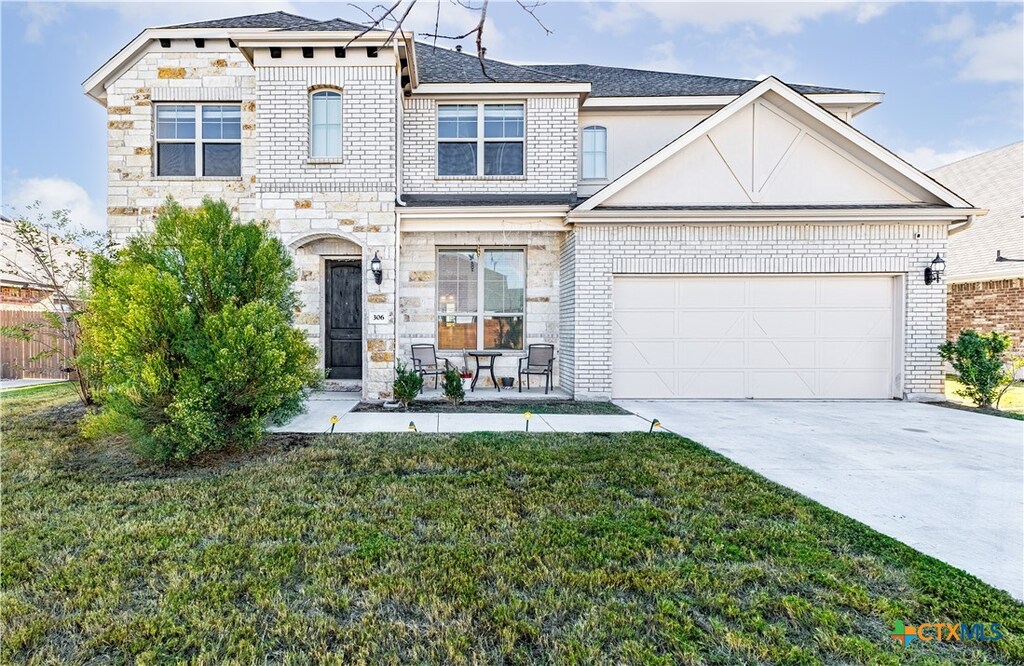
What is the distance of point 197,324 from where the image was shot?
463cm

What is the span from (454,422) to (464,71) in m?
8.03

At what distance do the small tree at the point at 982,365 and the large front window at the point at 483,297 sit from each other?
814cm

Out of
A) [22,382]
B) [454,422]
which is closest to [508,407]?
[454,422]

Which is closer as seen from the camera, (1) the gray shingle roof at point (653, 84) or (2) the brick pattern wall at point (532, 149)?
(2) the brick pattern wall at point (532, 149)

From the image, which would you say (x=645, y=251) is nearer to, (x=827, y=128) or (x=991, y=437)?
(x=827, y=128)

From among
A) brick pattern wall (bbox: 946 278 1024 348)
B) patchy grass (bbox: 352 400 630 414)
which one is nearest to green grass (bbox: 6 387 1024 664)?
patchy grass (bbox: 352 400 630 414)

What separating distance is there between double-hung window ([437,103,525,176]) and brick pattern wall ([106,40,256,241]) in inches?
152

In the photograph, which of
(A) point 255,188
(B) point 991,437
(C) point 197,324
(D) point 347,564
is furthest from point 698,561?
(A) point 255,188

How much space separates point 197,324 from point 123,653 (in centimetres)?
330

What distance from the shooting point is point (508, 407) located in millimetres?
8000

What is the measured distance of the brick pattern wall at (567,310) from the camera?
29.2ft

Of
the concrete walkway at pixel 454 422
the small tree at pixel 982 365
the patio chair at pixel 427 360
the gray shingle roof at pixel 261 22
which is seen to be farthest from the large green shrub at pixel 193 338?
the small tree at pixel 982 365

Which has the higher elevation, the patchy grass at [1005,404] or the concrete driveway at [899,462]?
the patchy grass at [1005,404]

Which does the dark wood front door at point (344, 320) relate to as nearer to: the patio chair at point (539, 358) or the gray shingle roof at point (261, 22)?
the patio chair at point (539, 358)
